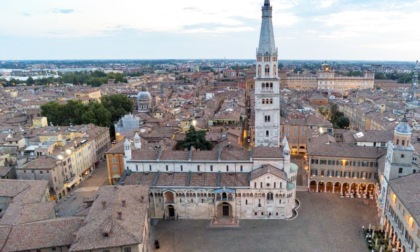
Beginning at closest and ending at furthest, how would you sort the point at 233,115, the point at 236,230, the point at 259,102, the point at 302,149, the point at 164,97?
the point at 236,230, the point at 259,102, the point at 302,149, the point at 233,115, the point at 164,97

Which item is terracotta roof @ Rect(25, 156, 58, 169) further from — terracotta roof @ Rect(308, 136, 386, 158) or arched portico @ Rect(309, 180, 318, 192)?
arched portico @ Rect(309, 180, 318, 192)

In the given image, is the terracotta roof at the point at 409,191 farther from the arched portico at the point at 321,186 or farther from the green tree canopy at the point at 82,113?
the green tree canopy at the point at 82,113

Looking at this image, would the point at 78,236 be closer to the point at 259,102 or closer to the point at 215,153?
the point at 215,153

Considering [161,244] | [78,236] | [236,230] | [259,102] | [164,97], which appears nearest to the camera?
[78,236]

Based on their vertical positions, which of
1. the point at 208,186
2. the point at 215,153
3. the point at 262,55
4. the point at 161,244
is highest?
the point at 262,55

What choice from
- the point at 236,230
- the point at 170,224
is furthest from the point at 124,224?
the point at 236,230

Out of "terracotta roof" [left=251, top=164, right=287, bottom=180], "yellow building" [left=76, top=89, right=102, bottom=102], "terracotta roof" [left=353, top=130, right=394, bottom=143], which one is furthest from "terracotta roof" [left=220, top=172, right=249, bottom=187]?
"yellow building" [left=76, top=89, right=102, bottom=102]

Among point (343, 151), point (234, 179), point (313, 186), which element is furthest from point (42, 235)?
point (343, 151)

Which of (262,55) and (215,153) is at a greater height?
(262,55)
